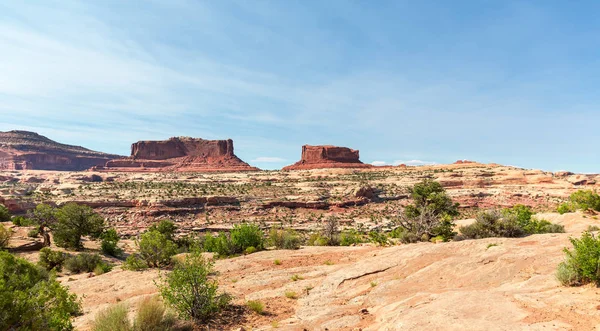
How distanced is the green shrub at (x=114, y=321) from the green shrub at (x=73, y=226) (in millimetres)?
22020

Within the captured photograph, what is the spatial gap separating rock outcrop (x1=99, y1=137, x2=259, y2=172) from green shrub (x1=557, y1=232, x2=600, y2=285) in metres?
128

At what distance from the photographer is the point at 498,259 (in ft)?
34.7

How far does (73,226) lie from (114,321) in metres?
23.0

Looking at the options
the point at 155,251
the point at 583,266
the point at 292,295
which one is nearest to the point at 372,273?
the point at 292,295

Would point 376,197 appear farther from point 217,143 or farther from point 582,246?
point 217,143

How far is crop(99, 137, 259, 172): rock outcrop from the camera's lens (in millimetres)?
135575

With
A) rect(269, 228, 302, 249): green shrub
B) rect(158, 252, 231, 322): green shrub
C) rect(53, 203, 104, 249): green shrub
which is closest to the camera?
rect(158, 252, 231, 322): green shrub

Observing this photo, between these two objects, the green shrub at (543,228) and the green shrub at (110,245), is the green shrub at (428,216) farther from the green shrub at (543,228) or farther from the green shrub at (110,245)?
the green shrub at (110,245)

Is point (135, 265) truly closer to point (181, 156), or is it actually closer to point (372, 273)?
point (372, 273)

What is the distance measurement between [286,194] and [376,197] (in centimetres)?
1788

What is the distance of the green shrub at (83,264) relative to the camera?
18.7m

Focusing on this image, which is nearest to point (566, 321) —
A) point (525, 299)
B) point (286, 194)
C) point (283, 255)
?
point (525, 299)

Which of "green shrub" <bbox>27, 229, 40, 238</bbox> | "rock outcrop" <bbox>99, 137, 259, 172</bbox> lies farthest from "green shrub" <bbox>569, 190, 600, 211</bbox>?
"rock outcrop" <bbox>99, 137, 259, 172</bbox>

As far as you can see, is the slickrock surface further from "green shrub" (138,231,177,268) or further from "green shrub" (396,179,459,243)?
"green shrub" (396,179,459,243)
